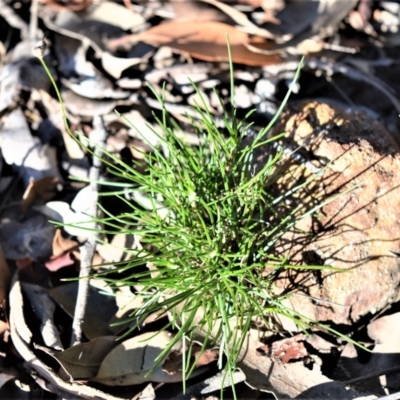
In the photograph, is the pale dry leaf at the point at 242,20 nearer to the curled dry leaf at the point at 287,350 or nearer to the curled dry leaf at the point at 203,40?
the curled dry leaf at the point at 203,40

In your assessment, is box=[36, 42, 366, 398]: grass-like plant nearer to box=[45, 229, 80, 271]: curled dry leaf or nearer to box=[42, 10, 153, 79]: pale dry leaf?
box=[45, 229, 80, 271]: curled dry leaf

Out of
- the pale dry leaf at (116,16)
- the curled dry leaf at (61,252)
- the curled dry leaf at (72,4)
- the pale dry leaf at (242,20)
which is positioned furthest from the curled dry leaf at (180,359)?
the curled dry leaf at (72,4)

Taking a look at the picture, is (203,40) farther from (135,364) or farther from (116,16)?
(135,364)

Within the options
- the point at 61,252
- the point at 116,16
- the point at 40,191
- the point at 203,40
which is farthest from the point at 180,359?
the point at 116,16

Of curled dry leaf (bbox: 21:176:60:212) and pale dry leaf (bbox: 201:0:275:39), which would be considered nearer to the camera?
curled dry leaf (bbox: 21:176:60:212)

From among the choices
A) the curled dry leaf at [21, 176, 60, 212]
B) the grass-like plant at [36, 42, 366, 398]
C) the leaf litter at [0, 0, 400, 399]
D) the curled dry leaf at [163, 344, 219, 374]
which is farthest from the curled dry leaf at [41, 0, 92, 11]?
the curled dry leaf at [163, 344, 219, 374]

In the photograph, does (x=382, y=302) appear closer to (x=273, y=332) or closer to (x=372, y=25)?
(x=273, y=332)

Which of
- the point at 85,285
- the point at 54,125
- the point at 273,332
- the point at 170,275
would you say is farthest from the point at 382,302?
the point at 54,125
